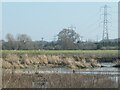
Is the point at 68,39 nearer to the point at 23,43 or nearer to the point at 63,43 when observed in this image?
the point at 63,43

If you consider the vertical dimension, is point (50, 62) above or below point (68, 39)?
below

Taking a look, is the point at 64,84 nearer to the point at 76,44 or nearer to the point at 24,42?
the point at 24,42

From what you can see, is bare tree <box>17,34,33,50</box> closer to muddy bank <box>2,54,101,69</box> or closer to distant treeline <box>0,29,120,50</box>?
distant treeline <box>0,29,120,50</box>

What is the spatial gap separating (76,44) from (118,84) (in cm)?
5488

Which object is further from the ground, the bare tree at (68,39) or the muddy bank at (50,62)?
the bare tree at (68,39)

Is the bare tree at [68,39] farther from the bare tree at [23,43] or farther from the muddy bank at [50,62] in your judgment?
the muddy bank at [50,62]

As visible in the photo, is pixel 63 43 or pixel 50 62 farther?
pixel 63 43

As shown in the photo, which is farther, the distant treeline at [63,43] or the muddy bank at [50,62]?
the distant treeline at [63,43]

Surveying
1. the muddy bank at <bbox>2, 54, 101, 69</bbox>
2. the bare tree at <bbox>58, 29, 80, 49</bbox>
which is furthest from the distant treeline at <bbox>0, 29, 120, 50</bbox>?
the muddy bank at <bbox>2, 54, 101, 69</bbox>

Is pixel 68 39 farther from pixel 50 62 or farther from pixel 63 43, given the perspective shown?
pixel 50 62

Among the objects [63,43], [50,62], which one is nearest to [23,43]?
[63,43]

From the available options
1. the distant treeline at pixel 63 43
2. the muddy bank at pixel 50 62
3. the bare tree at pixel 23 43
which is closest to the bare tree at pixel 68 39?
the distant treeline at pixel 63 43

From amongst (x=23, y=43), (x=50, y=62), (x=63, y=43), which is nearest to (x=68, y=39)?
(x=63, y=43)

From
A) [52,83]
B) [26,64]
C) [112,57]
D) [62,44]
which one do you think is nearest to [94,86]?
[52,83]
